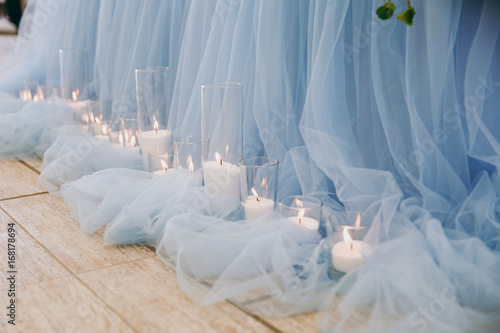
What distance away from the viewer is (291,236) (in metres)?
1.16

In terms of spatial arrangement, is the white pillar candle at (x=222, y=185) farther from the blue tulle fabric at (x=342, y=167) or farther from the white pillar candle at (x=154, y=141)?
the white pillar candle at (x=154, y=141)

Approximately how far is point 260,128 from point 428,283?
62cm

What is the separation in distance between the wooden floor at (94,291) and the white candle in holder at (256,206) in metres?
0.22

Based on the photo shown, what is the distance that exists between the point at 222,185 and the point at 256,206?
122mm

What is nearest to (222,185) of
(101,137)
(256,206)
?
(256,206)

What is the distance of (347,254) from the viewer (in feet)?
3.53

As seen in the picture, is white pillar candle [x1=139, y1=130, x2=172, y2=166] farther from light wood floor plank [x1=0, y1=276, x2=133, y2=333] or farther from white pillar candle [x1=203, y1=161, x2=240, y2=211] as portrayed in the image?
light wood floor plank [x1=0, y1=276, x2=133, y2=333]

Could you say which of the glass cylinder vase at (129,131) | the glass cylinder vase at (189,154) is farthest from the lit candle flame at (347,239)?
the glass cylinder vase at (129,131)

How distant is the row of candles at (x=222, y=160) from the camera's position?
1182 millimetres

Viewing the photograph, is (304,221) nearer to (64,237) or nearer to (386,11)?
(386,11)

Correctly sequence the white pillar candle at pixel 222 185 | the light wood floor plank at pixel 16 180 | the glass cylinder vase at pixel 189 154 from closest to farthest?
1. the white pillar candle at pixel 222 185
2. the glass cylinder vase at pixel 189 154
3. the light wood floor plank at pixel 16 180

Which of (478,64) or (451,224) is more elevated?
(478,64)

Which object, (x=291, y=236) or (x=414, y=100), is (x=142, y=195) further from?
(x=414, y=100)

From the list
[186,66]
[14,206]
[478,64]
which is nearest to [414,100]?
[478,64]
